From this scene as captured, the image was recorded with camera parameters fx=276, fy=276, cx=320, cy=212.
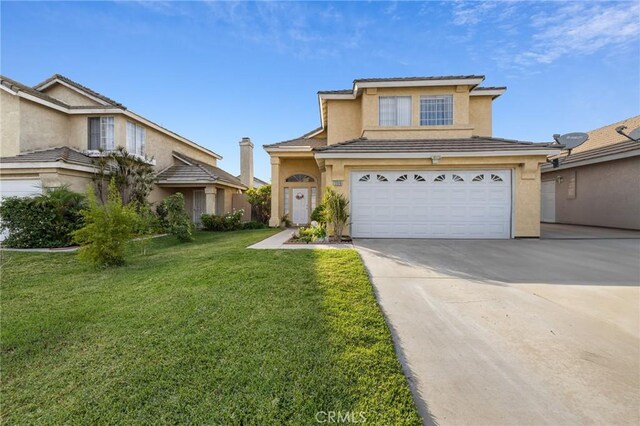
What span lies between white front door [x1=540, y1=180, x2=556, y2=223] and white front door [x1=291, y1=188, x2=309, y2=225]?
53.1 ft

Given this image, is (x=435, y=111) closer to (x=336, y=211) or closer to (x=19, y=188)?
(x=336, y=211)

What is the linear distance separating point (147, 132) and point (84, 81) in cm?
398

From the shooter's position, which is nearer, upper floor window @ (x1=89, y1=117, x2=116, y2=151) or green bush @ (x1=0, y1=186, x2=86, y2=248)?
green bush @ (x1=0, y1=186, x2=86, y2=248)

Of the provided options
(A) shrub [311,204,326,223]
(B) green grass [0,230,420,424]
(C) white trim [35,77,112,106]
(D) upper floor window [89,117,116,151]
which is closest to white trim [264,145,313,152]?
(A) shrub [311,204,326,223]

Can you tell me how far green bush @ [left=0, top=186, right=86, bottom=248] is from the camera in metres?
9.76

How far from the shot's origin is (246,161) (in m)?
23.3

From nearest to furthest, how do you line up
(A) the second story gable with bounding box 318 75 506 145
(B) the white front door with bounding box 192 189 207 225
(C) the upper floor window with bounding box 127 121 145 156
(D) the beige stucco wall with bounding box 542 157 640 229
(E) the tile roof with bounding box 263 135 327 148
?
(A) the second story gable with bounding box 318 75 506 145, (D) the beige stucco wall with bounding box 542 157 640 229, (C) the upper floor window with bounding box 127 121 145 156, (E) the tile roof with bounding box 263 135 327 148, (B) the white front door with bounding box 192 189 207 225

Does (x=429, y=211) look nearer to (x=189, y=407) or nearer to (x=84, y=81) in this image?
(x=189, y=407)

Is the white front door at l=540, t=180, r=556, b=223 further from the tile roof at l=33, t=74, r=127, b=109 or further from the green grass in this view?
the tile roof at l=33, t=74, r=127, b=109

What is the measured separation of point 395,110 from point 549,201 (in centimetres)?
1356

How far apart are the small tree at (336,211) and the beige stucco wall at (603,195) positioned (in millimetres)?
14428

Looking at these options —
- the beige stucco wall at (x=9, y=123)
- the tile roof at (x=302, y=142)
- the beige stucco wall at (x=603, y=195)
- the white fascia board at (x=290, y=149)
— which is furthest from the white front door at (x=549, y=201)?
the beige stucco wall at (x=9, y=123)

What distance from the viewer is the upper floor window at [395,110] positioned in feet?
43.5

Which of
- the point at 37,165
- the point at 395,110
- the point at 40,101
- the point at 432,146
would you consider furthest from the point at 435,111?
the point at 40,101
